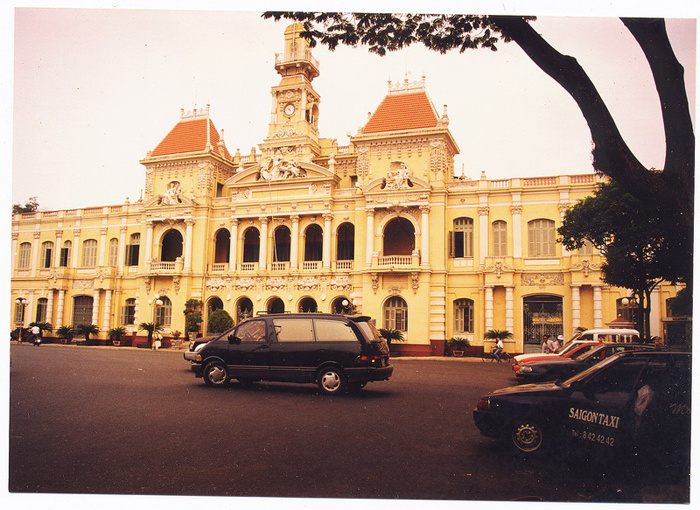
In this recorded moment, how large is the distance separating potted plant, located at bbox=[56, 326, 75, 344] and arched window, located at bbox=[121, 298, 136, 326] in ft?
16.0

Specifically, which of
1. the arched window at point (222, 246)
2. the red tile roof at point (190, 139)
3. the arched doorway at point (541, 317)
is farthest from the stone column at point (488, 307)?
the red tile roof at point (190, 139)

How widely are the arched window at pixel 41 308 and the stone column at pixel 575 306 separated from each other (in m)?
20.7

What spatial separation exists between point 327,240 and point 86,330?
11727mm

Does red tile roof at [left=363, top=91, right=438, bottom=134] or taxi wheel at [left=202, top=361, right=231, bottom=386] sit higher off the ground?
red tile roof at [left=363, top=91, right=438, bottom=134]

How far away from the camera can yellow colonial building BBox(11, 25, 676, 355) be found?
22.9 m

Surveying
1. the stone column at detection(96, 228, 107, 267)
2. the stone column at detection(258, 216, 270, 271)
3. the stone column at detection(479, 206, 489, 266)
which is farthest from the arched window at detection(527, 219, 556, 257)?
the stone column at detection(96, 228, 107, 267)

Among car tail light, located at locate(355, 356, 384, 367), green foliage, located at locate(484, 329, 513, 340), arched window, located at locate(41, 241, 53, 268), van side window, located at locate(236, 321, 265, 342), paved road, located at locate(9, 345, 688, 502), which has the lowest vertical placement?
paved road, located at locate(9, 345, 688, 502)

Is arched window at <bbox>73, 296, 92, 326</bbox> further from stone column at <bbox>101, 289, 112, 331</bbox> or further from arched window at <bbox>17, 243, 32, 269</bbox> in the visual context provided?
arched window at <bbox>17, 243, 32, 269</bbox>

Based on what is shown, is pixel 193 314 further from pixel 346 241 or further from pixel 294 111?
pixel 294 111

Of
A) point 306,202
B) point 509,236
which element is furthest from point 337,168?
point 509,236

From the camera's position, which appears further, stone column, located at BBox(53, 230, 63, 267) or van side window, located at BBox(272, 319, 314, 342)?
stone column, located at BBox(53, 230, 63, 267)

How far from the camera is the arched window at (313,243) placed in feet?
89.4

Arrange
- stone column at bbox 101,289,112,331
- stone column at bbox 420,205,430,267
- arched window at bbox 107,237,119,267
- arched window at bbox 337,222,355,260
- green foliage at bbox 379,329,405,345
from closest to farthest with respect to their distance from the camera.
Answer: green foliage at bbox 379,329,405,345 → stone column at bbox 420,205,430,267 → stone column at bbox 101,289,112,331 → arched window at bbox 337,222,355,260 → arched window at bbox 107,237,119,267

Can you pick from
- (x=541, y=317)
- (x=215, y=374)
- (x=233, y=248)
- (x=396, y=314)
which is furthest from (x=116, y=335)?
(x=541, y=317)
